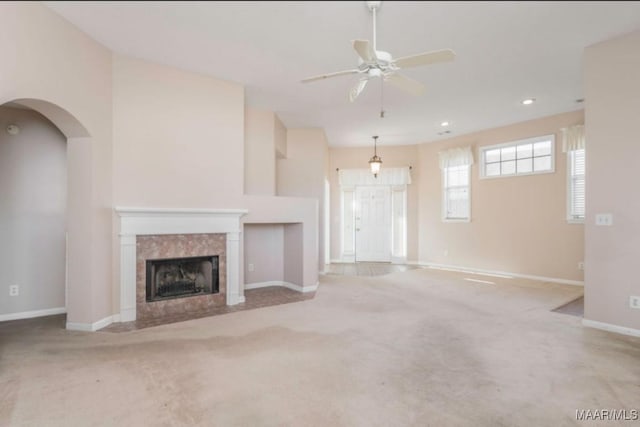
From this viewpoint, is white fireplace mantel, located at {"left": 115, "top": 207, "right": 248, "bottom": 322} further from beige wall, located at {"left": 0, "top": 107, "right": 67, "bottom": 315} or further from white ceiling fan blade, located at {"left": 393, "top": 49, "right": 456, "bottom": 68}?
white ceiling fan blade, located at {"left": 393, "top": 49, "right": 456, "bottom": 68}

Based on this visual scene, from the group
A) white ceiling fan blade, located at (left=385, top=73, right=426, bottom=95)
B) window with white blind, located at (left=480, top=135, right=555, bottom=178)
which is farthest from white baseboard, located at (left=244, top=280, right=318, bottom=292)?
window with white blind, located at (left=480, top=135, right=555, bottom=178)

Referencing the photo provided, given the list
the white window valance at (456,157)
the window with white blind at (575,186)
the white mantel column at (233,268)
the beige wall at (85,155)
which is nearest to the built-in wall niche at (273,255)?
the white mantel column at (233,268)

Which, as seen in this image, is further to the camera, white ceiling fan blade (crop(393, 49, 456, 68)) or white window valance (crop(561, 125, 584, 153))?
white window valance (crop(561, 125, 584, 153))

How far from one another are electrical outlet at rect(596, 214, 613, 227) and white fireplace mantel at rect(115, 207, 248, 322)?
3878 mm

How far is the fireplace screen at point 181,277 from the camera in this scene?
3.75 meters

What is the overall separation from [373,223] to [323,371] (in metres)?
5.89

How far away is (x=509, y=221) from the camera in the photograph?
616cm

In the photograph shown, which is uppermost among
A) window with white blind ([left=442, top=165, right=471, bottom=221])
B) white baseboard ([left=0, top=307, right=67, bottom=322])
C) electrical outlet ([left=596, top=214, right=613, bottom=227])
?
window with white blind ([left=442, top=165, right=471, bottom=221])

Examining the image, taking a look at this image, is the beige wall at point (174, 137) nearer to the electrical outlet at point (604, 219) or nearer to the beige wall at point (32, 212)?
the beige wall at point (32, 212)

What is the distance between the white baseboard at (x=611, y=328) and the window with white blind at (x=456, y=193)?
362cm

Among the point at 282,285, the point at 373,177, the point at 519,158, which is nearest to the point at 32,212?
the point at 282,285

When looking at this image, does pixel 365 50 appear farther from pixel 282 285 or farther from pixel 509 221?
pixel 509 221

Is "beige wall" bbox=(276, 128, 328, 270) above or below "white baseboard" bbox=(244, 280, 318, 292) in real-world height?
above

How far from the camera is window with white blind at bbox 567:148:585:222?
5.29m
